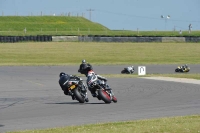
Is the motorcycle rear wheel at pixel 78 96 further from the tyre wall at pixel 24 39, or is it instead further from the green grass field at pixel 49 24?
the green grass field at pixel 49 24

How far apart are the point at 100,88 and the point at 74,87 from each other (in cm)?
82

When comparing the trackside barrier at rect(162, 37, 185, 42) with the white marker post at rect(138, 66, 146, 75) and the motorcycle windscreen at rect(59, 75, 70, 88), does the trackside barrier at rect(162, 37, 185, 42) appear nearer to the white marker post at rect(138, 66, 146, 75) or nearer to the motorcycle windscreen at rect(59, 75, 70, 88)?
the white marker post at rect(138, 66, 146, 75)

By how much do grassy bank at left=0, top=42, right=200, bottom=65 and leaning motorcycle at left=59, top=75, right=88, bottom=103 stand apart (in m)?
32.2

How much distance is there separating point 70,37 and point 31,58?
10614 millimetres

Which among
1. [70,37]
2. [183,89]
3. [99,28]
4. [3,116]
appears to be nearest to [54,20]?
[99,28]

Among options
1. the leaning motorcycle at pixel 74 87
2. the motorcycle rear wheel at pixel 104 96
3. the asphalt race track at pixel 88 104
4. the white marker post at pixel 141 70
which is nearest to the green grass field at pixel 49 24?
the white marker post at pixel 141 70

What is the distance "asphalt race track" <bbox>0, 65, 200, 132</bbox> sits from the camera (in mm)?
15492

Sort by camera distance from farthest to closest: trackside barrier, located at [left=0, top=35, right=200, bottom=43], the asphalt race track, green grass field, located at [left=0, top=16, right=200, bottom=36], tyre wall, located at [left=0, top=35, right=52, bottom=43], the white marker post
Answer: green grass field, located at [left=0, top=16, right=200, bottom=36]
trackside barrier, located at [left=0, top=35, right=200, bottom=43]
tyre wall, located at [left=0, top=35, right=52, bottom=43]
the white marker post
the asphalt race track

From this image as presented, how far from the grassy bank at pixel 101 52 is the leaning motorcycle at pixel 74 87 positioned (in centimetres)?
3220

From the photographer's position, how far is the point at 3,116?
53.1 feet

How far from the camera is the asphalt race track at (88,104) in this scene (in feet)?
50.8

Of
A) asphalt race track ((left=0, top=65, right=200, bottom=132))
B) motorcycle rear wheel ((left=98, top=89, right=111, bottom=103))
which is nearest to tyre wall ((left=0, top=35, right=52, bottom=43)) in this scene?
asphalt race track ((left=0, top=65, right=200, bottom=132))

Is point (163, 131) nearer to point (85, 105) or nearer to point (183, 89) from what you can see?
point (85, 105)

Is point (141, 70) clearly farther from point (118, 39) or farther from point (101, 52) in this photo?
point (118, 39)
